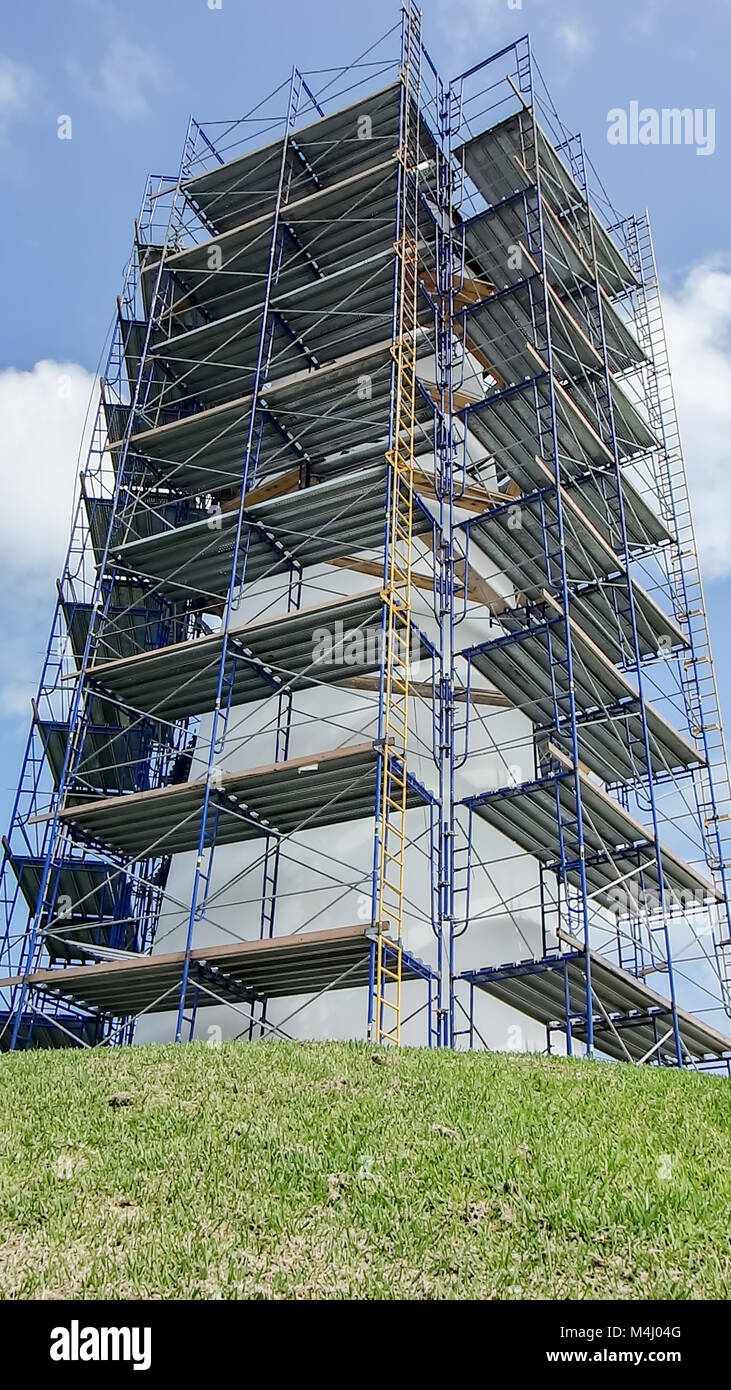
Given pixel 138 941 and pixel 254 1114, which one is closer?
pixel 254 1114

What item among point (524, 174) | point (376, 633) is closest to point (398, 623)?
point (376, 633)

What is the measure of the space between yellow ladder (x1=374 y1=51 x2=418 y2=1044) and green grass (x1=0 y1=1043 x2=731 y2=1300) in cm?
457

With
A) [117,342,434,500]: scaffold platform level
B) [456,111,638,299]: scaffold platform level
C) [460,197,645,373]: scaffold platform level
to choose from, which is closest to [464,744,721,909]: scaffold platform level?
[117,342,434,500]: scaffold platform level

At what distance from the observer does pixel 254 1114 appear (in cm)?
1088

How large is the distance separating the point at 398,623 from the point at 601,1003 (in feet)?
22.4

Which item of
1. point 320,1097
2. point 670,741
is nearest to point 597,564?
point 670,741

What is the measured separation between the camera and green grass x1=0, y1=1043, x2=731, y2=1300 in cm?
780

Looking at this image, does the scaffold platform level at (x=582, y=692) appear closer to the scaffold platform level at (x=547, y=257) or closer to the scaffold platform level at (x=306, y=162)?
the scaffold platform level at (x=547, y=257)

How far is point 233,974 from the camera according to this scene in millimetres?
18922

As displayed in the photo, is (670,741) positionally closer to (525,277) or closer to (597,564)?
(597,564)

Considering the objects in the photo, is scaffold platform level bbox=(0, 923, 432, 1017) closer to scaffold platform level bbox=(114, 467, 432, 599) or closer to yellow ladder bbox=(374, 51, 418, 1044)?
yellow ladder bbox=(374, 51, 418, 1044)

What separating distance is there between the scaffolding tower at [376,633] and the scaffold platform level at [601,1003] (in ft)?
0.29

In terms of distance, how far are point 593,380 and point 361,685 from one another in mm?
8752

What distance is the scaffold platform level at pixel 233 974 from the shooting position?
1727 cm
